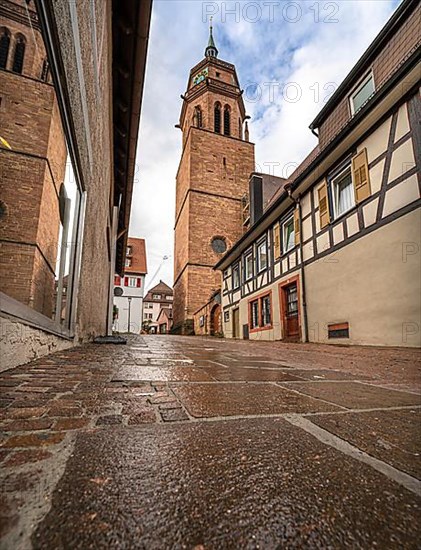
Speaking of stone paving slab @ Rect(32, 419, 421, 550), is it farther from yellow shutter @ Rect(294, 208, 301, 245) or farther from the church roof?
the church roof

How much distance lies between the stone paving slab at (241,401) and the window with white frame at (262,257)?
978cm

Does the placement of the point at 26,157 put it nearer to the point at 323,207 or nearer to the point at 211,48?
the point at 323,207

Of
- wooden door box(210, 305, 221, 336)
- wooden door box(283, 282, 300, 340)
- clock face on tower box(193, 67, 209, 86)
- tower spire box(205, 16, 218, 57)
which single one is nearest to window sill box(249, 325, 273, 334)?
wooden door box(283, 282, 300, 340)

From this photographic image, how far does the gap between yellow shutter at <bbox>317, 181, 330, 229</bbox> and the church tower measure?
39.1 feet

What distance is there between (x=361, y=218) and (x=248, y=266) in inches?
270

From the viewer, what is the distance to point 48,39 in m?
1.76

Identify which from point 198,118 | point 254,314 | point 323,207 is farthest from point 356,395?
point 198,118

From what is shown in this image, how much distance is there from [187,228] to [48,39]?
58.4 feet

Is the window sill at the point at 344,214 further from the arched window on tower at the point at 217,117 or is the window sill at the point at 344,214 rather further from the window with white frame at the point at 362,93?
the arched window on tower at the point at 217,117

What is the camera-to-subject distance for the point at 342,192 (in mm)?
7145

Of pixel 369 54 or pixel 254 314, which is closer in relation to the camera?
pixel 369 54

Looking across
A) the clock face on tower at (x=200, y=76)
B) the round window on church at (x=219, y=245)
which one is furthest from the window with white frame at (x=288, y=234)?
the clock face on tower at (x=200, y=76)

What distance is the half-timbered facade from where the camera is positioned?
510 cm

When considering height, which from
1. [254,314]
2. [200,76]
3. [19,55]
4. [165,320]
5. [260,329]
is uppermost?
[200,76]
